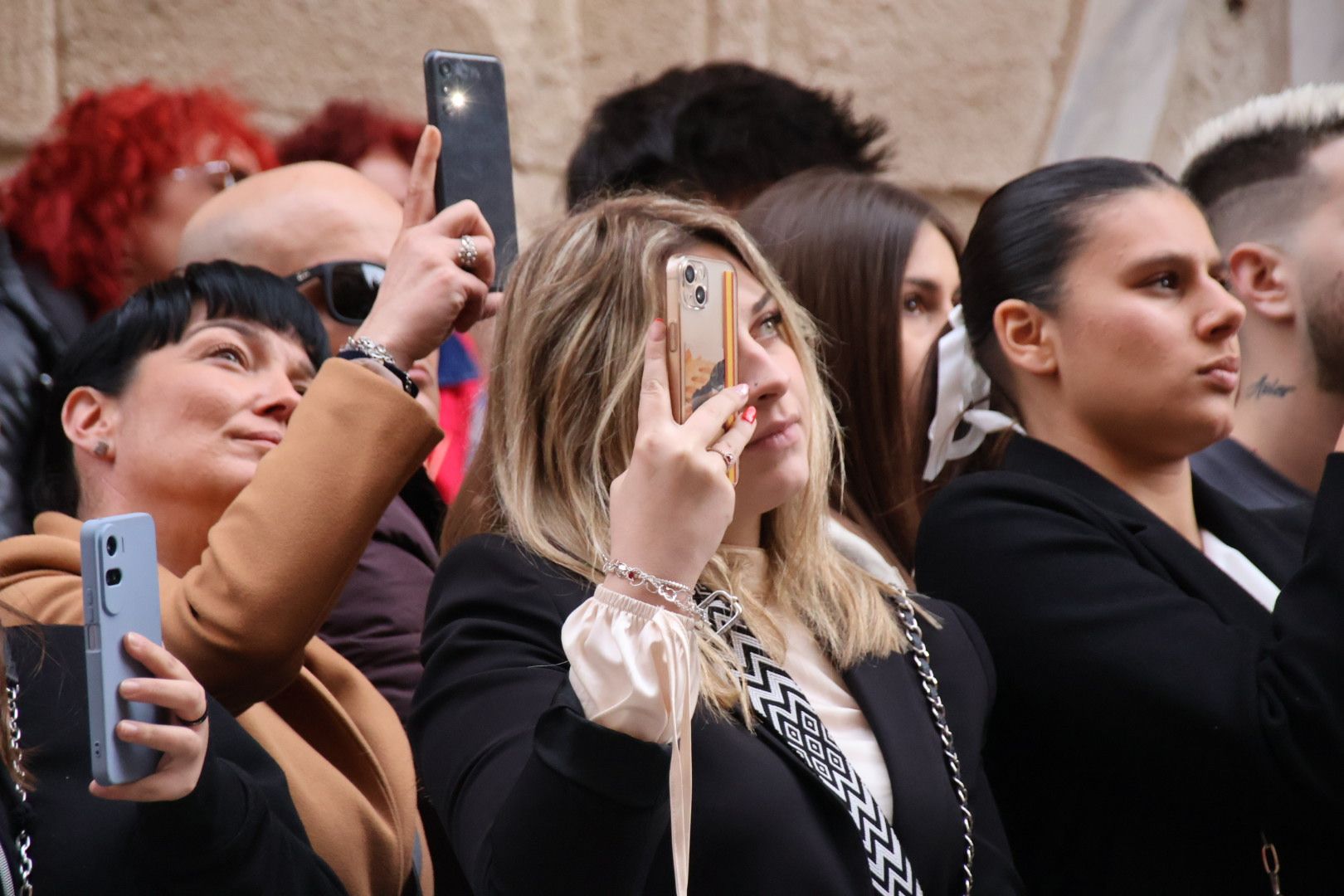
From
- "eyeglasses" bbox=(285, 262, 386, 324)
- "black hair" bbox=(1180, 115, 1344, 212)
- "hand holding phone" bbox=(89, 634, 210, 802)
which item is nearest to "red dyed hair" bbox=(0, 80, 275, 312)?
"eyeglasses" bbox=(285, 262, 386, 324)

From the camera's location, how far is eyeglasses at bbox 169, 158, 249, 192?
10.7ft

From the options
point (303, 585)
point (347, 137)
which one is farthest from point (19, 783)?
point (347, 137)

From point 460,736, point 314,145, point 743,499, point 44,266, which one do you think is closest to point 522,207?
point 314,145

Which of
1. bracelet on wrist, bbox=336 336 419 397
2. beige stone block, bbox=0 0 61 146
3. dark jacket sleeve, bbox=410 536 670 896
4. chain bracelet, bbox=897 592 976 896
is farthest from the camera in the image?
beige stone block, bbox=0 0 61 146

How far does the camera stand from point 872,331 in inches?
116

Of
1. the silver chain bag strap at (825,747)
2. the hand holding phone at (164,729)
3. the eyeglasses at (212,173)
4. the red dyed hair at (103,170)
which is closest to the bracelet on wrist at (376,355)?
the silver chain bag strap at (825,747)

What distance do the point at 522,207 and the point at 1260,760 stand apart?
2.59 meters

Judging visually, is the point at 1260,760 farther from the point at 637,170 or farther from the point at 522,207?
the point at 522,207

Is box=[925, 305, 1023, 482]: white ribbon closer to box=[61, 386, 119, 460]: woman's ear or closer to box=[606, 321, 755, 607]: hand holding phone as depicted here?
box=[606, 321, 755, 607]: hand holding phone

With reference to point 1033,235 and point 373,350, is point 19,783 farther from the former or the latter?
point 1033,235

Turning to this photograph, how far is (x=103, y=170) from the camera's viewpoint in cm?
319

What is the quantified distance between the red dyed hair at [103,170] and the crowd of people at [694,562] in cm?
7

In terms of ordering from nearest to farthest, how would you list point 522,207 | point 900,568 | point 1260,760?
point 1260,760 → point 900,568 → point 522,207

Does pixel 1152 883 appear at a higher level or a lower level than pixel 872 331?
lower
